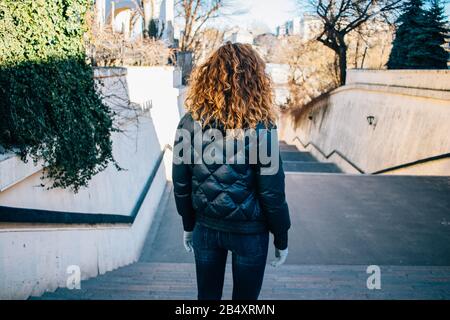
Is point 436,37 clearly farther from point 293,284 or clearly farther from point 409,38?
point 293,284

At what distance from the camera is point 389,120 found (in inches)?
545

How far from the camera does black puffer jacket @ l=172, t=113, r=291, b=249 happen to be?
2.36 metres

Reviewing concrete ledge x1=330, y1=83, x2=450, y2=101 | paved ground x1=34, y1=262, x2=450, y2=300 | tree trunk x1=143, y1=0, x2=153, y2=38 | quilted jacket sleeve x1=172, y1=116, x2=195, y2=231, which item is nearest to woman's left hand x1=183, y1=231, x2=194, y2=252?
quilted jacket sleeve x1=172, y1=116, x2=195, y2=231

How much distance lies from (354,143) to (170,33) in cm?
1050

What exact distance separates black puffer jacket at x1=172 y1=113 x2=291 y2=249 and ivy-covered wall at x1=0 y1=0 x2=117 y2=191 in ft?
5.33

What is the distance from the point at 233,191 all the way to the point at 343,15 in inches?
889

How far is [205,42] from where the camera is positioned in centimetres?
2434

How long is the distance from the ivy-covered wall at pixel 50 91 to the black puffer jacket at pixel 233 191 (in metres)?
1.63

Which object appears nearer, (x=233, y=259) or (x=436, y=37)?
(x=233, y=259)

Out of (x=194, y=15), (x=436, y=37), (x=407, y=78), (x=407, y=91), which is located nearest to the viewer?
(x=407, y=91)

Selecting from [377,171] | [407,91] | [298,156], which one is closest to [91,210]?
[407,91]

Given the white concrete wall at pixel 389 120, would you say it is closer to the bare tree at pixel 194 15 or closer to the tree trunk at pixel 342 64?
the tree trunk at pixel 342 64

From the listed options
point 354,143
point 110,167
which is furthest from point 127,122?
point 354,143
